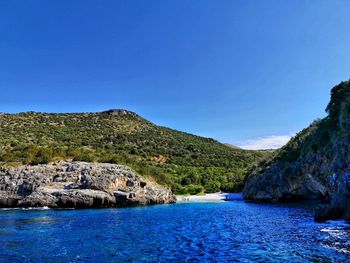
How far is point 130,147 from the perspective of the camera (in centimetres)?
11838

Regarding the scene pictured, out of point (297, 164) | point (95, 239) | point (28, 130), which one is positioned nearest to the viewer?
point (95, 239)

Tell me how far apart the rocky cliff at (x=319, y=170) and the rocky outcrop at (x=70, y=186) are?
30.4 metres

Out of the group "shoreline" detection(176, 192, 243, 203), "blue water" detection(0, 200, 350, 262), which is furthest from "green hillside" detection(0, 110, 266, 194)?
"blue water" detection(0, 200, 350, 262)

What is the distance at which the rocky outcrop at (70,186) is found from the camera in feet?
206

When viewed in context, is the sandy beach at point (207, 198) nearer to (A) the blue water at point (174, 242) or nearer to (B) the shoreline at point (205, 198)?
(B) the shoreline at point (205, 198)

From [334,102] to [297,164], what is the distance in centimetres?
1573

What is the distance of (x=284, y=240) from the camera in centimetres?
2591

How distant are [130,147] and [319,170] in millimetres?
67218

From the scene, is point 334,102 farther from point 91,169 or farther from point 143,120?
point 143,120

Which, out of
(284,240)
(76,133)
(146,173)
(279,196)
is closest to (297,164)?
(279,196)

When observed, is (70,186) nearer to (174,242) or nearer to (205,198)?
(205,198)

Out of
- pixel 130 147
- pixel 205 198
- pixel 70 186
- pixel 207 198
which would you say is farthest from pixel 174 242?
pixel 130 147

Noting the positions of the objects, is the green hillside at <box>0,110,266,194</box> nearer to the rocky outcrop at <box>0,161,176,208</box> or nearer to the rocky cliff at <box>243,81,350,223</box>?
the rocky outcrop at <box>0,161,176,208</box>

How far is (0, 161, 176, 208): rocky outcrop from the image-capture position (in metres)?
62.9
